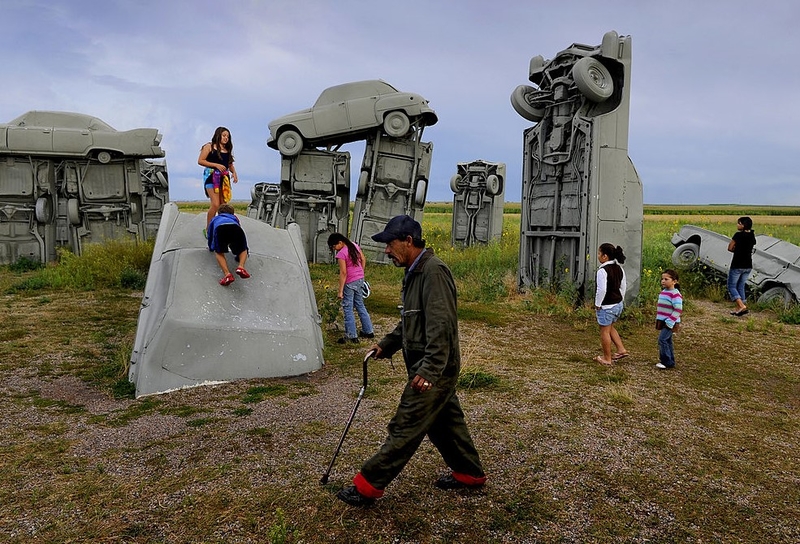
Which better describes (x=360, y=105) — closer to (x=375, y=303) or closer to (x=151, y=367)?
(x=375, y=303)

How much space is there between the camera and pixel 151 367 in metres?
5.70

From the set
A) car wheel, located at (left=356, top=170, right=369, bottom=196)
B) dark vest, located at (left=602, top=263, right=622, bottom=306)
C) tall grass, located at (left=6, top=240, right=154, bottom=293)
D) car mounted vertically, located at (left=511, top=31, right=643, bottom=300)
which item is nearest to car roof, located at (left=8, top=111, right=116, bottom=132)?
tall grass, located at (left=6, top=240, right=154, bottom=293)

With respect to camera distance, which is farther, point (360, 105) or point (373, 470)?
point (360, 105)

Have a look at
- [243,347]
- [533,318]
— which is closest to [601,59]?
[533,318]

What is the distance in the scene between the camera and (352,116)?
15547 millimetres

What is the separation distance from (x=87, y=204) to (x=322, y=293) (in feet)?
29.4

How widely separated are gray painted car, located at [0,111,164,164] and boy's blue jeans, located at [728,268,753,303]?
47.9ft

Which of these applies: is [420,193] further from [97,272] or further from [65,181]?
[65,181]

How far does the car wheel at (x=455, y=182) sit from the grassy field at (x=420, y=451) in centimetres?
1359

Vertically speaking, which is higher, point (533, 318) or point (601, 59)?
point (601, 59)

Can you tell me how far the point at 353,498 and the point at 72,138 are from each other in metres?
16.0

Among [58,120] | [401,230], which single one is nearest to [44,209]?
[58,120]

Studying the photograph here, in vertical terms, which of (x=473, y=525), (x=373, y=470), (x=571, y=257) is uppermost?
(x=571, y=257)

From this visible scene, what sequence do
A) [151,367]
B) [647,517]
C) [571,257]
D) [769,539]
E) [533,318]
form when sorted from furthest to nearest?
[571,257], [533,318], [151,367], [647,517], [769,539]
